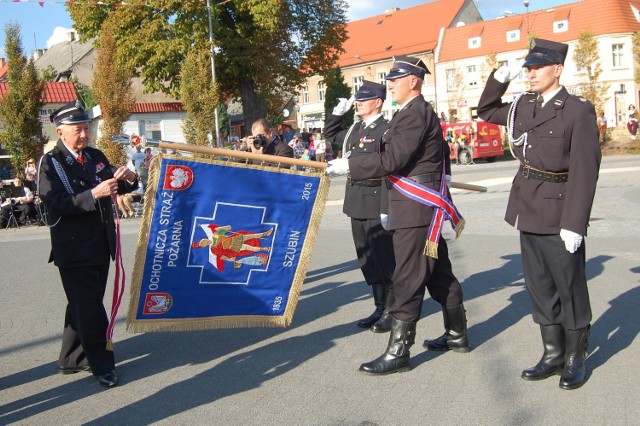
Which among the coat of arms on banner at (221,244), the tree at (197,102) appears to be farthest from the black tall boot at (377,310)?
the tree at (197,102)

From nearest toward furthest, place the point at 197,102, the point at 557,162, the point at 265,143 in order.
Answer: the point at 557,162, the point at 265,143, the point at 197,102

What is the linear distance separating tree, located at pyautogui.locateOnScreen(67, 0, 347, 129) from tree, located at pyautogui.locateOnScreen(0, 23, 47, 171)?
11463 millimetres

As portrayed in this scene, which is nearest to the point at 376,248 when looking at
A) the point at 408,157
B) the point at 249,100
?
the point at 408,157

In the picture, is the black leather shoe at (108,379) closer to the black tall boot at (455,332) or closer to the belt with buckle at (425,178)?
the black tall boot at (455,332)

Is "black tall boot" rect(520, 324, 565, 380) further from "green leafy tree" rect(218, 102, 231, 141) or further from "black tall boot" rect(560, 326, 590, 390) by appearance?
"green leafy tree" rect(218, 102, 231, 141)

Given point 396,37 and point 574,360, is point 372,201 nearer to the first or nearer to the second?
point 574,360

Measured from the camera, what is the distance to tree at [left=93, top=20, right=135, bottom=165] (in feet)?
76.4

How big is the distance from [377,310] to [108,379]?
8.22ft

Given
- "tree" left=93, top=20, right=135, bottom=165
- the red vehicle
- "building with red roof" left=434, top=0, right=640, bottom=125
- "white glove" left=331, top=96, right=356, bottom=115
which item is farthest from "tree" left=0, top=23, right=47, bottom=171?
"building with red roof" left=434, top=0, right=640, bottom=125

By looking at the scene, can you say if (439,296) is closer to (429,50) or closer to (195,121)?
(195,121)

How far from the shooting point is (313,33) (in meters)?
36.0

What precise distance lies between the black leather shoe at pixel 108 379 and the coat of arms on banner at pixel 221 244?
39 cm

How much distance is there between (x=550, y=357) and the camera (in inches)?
188

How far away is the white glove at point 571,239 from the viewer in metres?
4.44
